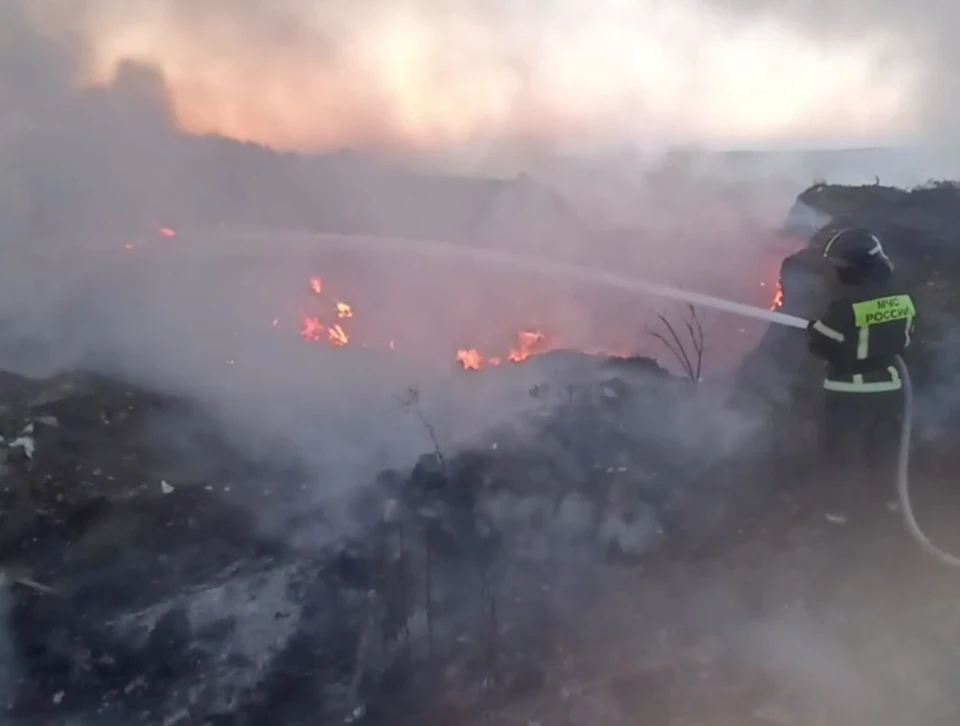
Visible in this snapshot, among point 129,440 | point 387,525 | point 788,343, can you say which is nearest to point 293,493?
point 387,525

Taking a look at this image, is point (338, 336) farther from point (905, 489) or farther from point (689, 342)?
point (905, 489)

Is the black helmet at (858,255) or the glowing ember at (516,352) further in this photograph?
the glowing ember at (516,352)

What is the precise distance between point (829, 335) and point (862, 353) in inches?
10.9

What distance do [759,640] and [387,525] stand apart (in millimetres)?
2834

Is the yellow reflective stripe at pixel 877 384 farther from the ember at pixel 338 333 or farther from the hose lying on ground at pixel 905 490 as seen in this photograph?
the ember at pixel 338 333

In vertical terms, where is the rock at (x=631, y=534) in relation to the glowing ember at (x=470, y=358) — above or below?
below

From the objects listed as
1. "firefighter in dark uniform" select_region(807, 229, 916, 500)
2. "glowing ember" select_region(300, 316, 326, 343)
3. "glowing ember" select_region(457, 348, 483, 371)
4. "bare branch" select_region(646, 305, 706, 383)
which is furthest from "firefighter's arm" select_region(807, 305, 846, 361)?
"glowing ember" select_region(300, 316, 326, 343)

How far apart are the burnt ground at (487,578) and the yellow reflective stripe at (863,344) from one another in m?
1.04

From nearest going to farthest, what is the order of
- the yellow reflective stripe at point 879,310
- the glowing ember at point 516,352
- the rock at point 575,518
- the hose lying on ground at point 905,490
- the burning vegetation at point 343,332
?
the yellow reflective stripe at point 879,310, the hose lying on ground at point 905,490, the rock at point 575,518, the burning vegetation at point 343,332, the glowing ember at point 516,352

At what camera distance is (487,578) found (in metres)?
6.19

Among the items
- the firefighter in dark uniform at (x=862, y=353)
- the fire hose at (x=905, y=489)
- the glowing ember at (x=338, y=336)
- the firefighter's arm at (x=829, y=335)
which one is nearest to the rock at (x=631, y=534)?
the firefighter in dark uniform at (x=862, y=353)

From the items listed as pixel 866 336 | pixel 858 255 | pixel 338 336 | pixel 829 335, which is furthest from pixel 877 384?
pixel 338 336

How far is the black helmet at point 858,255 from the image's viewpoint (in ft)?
18.2

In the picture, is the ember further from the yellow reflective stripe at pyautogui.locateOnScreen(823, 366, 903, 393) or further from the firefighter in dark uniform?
the yellow reflective stripe at pyautogui.locateOnScreen(823, 366, 903, 393)
